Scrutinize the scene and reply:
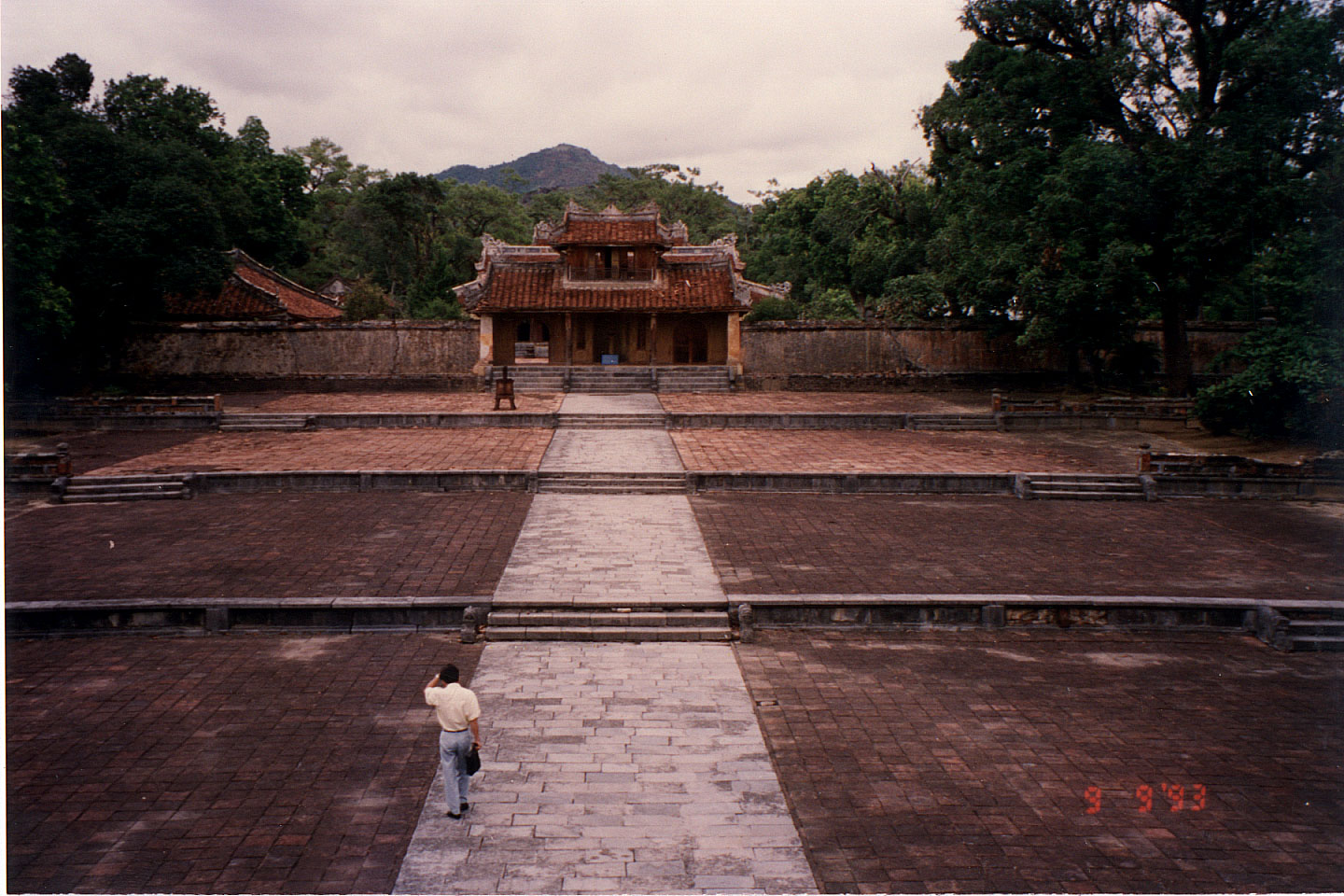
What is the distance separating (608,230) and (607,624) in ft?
80.4

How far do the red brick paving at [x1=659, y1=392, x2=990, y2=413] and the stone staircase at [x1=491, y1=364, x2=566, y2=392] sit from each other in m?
3.61

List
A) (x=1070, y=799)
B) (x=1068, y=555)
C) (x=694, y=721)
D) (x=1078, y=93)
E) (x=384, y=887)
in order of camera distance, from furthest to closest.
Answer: (x=1078, y=93)
(x=1068, y=555)
(x=694, y=721)
(x=1070, y=799)
(x=384, y=887)

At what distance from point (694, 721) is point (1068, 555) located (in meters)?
7.46

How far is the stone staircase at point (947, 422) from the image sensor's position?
22797 millimetres

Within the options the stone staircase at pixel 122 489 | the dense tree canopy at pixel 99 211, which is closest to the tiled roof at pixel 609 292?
the dense tree canopy at pixel 99 211

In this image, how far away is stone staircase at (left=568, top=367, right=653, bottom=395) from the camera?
28.4 metres

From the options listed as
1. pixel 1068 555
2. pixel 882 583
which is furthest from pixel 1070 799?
pixel 1068 555

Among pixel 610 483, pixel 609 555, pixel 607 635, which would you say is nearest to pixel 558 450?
pixel 610 483

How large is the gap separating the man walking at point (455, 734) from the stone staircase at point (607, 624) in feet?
11.3

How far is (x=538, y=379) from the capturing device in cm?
2894

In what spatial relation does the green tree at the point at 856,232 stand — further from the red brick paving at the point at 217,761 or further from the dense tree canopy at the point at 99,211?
the red brick paving at the point at 217,761

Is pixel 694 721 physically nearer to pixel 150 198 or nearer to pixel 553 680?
pixel 553 680

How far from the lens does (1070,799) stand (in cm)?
654
